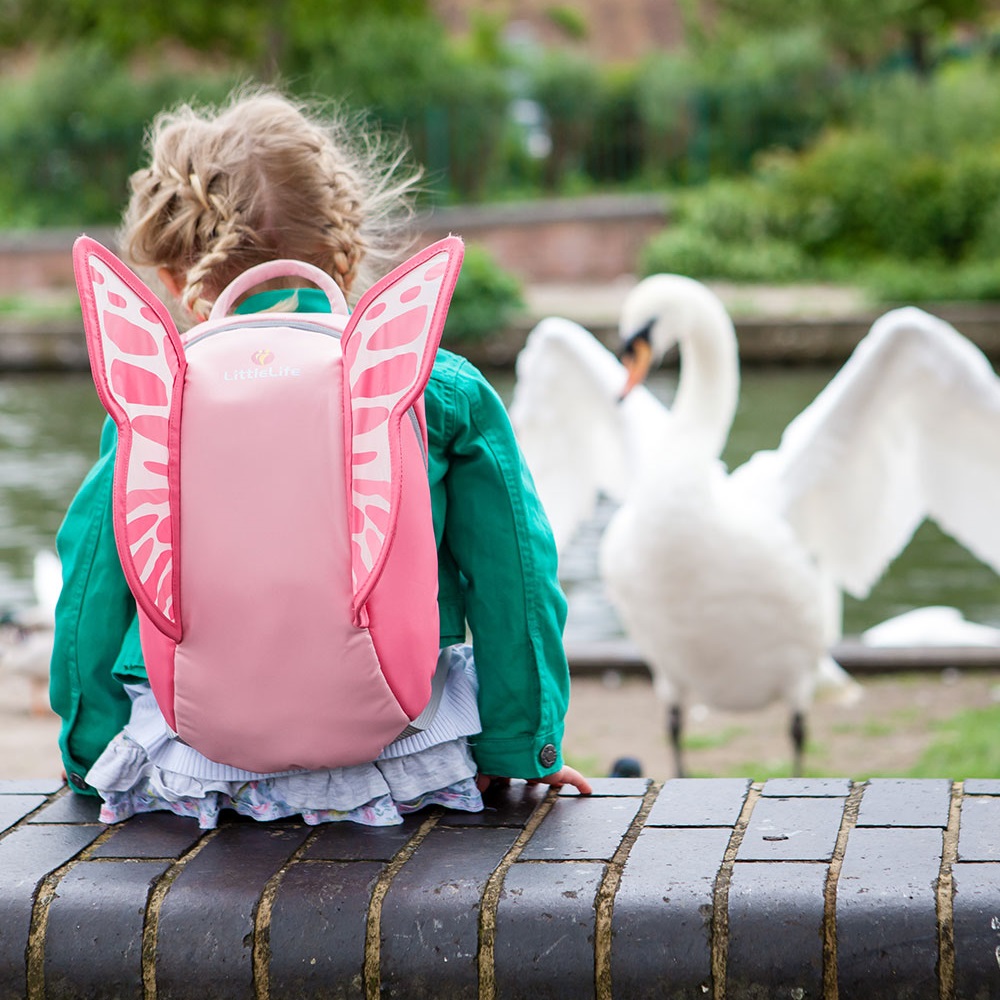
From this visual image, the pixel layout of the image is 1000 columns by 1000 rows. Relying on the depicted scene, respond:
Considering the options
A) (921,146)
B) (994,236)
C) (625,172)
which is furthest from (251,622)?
(625,172)

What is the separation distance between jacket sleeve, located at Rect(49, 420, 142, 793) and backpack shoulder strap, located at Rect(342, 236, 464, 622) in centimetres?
49

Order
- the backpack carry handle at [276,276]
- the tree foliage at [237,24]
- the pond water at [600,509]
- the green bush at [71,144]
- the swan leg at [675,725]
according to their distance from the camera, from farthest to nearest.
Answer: the tree foliage at [237,24] < the green bush at [71,144] < the pond water at [600,509] < the swan leg at [675,725] < the backpack carry handle at [276,276]

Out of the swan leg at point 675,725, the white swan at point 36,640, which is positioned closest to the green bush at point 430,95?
the white swan at point 36,640

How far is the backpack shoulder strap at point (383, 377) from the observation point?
1.99 meters

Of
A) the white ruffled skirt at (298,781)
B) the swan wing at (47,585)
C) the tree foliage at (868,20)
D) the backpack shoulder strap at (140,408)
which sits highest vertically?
the tree foliage at (868,20)

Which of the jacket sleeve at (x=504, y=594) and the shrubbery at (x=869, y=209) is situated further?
the shrubbery at (x=869, y=209)

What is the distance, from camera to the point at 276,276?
2.28 meters

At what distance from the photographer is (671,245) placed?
2052 cm

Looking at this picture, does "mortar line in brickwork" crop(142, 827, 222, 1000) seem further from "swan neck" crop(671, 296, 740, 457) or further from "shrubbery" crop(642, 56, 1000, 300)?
"shrubbery" crop(642, 56, 1000, 300)

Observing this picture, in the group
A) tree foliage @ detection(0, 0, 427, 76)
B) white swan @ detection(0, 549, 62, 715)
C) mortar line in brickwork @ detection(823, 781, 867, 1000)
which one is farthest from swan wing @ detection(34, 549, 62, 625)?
tree foliage @ detection(0, 0, 427, 76)

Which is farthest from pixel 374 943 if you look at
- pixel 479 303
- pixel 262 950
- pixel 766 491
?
pixel 479 303

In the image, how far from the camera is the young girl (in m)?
2.28

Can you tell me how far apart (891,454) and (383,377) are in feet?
12.8

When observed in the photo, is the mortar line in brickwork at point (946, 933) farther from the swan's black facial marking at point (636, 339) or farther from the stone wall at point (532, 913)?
the swan's black facial marking at point (636, 339)
